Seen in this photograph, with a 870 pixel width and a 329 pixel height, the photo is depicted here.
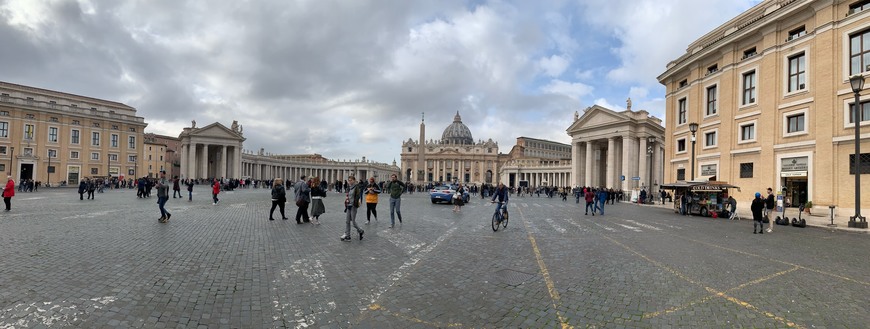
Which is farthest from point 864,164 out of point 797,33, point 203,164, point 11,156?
point 203,164

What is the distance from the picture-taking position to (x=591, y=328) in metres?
4.25

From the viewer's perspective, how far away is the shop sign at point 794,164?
21.5 metres

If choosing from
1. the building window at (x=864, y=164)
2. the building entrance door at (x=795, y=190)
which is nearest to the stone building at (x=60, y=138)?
the building entrance door at (x=795, y=190)

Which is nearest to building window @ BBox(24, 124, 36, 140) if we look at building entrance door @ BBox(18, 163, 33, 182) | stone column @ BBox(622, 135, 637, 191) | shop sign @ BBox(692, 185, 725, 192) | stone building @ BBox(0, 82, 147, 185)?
stone building @ BBox(0, 82, 147, 185)

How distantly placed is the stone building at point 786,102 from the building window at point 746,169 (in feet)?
0.21

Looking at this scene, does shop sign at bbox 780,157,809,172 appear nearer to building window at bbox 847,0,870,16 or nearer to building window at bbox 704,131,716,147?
building window at bbox 704,131,716,147

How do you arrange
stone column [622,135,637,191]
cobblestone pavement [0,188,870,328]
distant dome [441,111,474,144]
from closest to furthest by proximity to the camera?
cobblestone pavement [0,188,870,328] < stone column [622,135,637,191] < distant dome [441,111,474,144]

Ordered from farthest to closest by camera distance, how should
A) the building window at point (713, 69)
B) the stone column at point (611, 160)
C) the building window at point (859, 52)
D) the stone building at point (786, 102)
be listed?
the stone column at point (611, 160) → the building window at point (713, 69) → the stone building at point (786, 102) → the building window at point (859, 52)

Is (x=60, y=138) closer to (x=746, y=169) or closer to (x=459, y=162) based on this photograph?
(x=746, y=169)

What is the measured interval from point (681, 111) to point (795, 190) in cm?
1271

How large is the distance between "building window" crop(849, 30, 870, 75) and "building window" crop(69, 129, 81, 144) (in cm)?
8418

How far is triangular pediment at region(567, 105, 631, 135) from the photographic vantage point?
174ft

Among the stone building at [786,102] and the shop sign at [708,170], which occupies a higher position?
the stone building at [786,102]

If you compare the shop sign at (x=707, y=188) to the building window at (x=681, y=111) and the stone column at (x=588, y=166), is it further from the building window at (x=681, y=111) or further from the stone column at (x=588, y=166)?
the stone column at (x=588, y=166)
